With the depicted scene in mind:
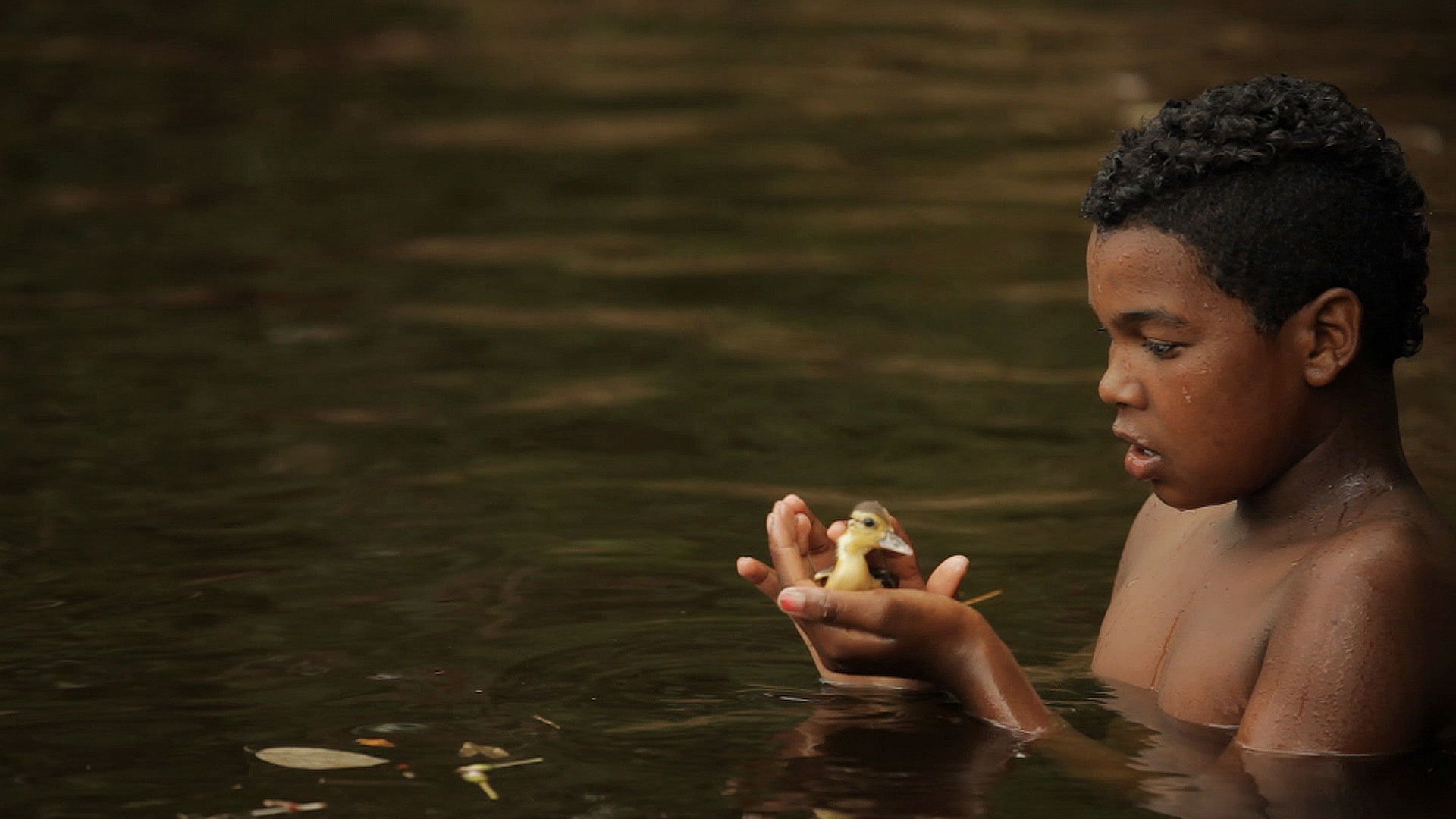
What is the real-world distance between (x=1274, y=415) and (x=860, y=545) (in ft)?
2.53

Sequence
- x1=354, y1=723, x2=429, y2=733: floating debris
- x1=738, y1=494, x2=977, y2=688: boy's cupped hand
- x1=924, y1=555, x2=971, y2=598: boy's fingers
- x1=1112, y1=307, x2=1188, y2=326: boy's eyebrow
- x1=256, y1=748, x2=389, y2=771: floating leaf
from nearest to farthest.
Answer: x1=738, y1=494, x2=977, y2=688: boy's cupped hand
x1=1112, y1=307, x2=1188, y2=326: boy's eyebrow
x1=256, y1=748, x2=389, y2=771: floating leaf
x1=924, y1=555, x2=971, y2=598: boy's fingers
x1=354, y1=723, x2=429, y2=733: floating debris

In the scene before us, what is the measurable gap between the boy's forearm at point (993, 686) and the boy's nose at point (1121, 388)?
47 centimetres

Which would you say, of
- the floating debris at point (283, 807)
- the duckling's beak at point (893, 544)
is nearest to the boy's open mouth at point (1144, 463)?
the duckling's beak at point (893, 544)

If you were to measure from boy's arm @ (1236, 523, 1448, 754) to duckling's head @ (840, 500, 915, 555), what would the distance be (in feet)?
2.32

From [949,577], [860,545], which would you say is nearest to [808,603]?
[860,545]

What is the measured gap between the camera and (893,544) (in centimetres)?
422

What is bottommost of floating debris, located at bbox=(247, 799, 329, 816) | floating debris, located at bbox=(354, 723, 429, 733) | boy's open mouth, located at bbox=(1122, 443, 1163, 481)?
floating debris, located at bbox=(247, 799, 329, 816)

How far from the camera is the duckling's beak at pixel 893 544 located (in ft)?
13.8

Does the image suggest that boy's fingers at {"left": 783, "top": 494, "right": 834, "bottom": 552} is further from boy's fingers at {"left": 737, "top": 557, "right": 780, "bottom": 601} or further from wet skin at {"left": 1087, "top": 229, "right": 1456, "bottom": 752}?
wet skin at {"left": 1087, "top": 229, "right": 1456, "bottom": 752}

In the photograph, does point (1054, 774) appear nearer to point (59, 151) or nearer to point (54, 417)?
point (54, 417)

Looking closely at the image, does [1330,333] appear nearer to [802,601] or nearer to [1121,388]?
[1121,388]

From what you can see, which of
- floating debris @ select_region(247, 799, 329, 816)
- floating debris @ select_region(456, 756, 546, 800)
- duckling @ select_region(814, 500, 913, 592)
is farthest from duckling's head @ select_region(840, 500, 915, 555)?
floating debris @ select_region(247, 799, 329, 816)

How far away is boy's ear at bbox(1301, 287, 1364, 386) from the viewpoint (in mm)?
4086

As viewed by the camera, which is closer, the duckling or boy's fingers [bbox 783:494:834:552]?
the duckling
